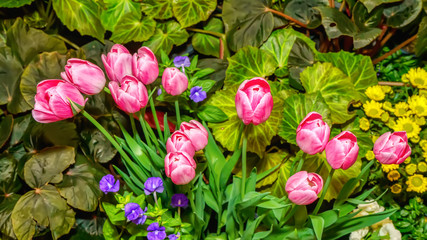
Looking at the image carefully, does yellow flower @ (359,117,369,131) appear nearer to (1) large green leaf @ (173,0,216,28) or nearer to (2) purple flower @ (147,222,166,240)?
(1) large green leaf @ (173,0,216,28)

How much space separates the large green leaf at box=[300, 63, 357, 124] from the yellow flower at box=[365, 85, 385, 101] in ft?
0.21

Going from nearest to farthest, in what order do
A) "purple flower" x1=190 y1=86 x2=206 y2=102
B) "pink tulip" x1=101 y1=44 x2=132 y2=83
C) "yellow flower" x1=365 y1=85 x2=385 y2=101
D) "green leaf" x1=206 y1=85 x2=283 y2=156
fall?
1. "pink tulip" x1=101 y1=44 x2=132 y2=83
2. "purple flower" x1=190 y1=86 x2=206 y2=102
3. "green leaf" x1=206 y1=85 x2=283 y2=156
4. "yellow flower" x1=365 y1=85 x2=385 y2=101

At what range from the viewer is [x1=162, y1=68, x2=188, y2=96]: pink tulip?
823 mm

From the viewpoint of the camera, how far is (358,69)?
4.23 feet

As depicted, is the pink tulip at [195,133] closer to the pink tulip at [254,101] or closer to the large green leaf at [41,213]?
the pink tulip at [254,101]

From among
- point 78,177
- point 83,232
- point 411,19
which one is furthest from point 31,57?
point 411,19

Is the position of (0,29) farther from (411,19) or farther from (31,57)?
(411,19)

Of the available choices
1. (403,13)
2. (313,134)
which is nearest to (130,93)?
A: (313,134)

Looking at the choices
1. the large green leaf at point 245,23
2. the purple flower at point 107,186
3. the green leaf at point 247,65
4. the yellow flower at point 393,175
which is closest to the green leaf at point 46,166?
the purple flower at point 107,186

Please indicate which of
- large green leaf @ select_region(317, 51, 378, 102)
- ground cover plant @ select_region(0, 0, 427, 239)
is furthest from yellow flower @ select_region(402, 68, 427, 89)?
large green leaf @ select_region(317, 51, 378, 102)

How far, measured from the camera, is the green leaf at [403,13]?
1.39 m

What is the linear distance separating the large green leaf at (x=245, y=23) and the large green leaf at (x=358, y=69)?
0.23m

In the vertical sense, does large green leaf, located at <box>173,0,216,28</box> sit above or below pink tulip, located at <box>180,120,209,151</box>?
below

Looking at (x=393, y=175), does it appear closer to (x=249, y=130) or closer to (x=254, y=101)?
(x=249, y=130)
